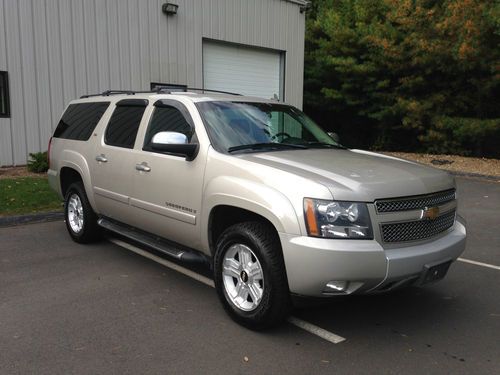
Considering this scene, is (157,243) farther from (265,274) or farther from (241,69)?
(241,69)

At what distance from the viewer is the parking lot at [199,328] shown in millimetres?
3441

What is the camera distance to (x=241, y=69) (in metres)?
16.4

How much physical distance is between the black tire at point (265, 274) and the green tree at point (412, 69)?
1264cm

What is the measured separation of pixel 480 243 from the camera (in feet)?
22.3

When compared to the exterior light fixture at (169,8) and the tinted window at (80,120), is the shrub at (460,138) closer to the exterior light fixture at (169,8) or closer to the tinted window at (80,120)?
the exterior light fixture at (169,8)

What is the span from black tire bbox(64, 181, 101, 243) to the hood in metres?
2.87

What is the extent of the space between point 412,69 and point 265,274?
55.3 ft

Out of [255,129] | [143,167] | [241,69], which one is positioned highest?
[241,69]

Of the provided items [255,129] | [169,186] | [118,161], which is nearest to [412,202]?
[255,129]

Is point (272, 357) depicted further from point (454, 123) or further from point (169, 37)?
point (454, 123)

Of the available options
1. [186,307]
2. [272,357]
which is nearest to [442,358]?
[272,357]

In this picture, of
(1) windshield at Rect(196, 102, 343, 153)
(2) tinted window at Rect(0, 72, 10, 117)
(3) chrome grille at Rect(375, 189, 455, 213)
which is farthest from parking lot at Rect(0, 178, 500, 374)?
(2) tinted window at Rect(0, 72, 10, 117)

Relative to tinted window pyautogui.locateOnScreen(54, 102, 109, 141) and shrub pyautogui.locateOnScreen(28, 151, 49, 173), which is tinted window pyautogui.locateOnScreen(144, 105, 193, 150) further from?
shrub pyautogui.locateOnScreen(28, 151, 49, 173)

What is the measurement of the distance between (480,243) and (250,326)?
423 centimetres
